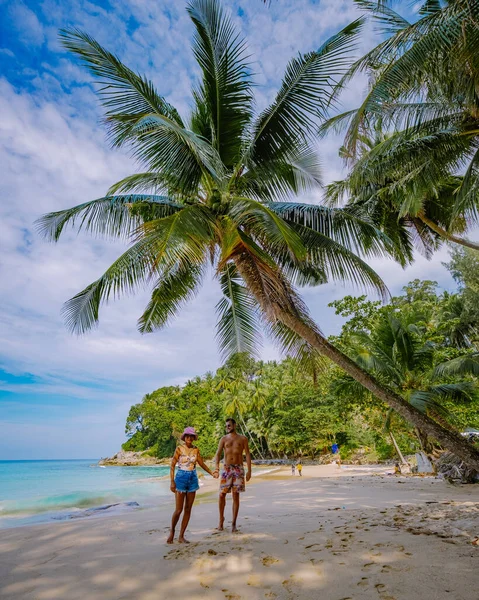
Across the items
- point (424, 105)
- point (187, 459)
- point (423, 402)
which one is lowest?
point (187, 459)

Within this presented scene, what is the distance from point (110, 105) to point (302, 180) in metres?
4.12

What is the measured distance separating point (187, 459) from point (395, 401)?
3.12 m

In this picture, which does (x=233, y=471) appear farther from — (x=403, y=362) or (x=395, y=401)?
(x=403, y=362)

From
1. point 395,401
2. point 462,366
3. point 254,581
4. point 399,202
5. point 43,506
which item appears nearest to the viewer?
point 254,581

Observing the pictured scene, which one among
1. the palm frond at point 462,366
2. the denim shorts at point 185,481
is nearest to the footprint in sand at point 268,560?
the denim shorts at point 185,481

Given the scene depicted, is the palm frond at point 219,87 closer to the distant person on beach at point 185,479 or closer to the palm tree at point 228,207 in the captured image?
the palm tree at point 228,207

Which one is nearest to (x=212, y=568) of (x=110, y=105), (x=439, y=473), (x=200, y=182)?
(x=200, y=182)

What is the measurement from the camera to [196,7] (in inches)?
222

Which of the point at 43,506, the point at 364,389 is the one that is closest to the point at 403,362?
the point at 364,389

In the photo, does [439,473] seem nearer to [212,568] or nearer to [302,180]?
[302,180]

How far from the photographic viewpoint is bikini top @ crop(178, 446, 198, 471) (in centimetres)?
482

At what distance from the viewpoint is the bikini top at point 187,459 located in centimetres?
482

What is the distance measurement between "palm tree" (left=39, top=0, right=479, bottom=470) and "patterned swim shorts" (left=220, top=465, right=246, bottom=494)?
2.17 m

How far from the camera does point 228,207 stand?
19.7 ft
